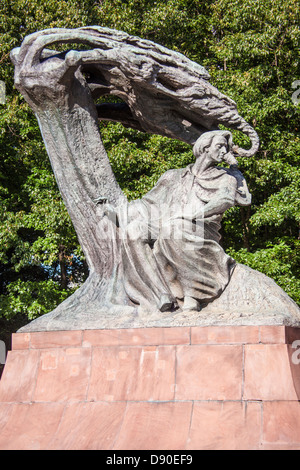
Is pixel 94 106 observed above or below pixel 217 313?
above

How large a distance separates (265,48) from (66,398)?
1056 cm

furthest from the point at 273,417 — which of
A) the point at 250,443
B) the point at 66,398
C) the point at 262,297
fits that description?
the point at 66,398

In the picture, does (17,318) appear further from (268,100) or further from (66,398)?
(66,398)

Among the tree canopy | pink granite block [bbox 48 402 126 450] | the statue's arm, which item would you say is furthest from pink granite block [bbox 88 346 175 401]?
the tree canopy

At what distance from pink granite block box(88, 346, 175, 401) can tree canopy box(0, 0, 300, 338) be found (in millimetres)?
6968

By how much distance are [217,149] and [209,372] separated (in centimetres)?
226

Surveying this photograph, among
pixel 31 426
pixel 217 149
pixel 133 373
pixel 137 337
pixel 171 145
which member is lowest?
pixel 171 145

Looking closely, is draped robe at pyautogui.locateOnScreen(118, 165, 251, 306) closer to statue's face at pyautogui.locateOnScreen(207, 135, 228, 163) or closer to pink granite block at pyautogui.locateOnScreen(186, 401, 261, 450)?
statue's face at pyautogui.locateOnScreen(207, 135, 228, 163)

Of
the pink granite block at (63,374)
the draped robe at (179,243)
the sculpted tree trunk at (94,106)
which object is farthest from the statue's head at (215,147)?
the pink granite block at (63,374)

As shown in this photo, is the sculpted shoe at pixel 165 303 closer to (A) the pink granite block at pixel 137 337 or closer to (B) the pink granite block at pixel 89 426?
(A) the pink granite block at pixel 137 337

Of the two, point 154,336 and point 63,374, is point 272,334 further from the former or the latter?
point 63,374

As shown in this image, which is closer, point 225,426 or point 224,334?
point 225,426

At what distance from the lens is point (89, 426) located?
5.29 meters

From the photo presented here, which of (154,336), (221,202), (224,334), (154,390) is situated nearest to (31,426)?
(154,390)
